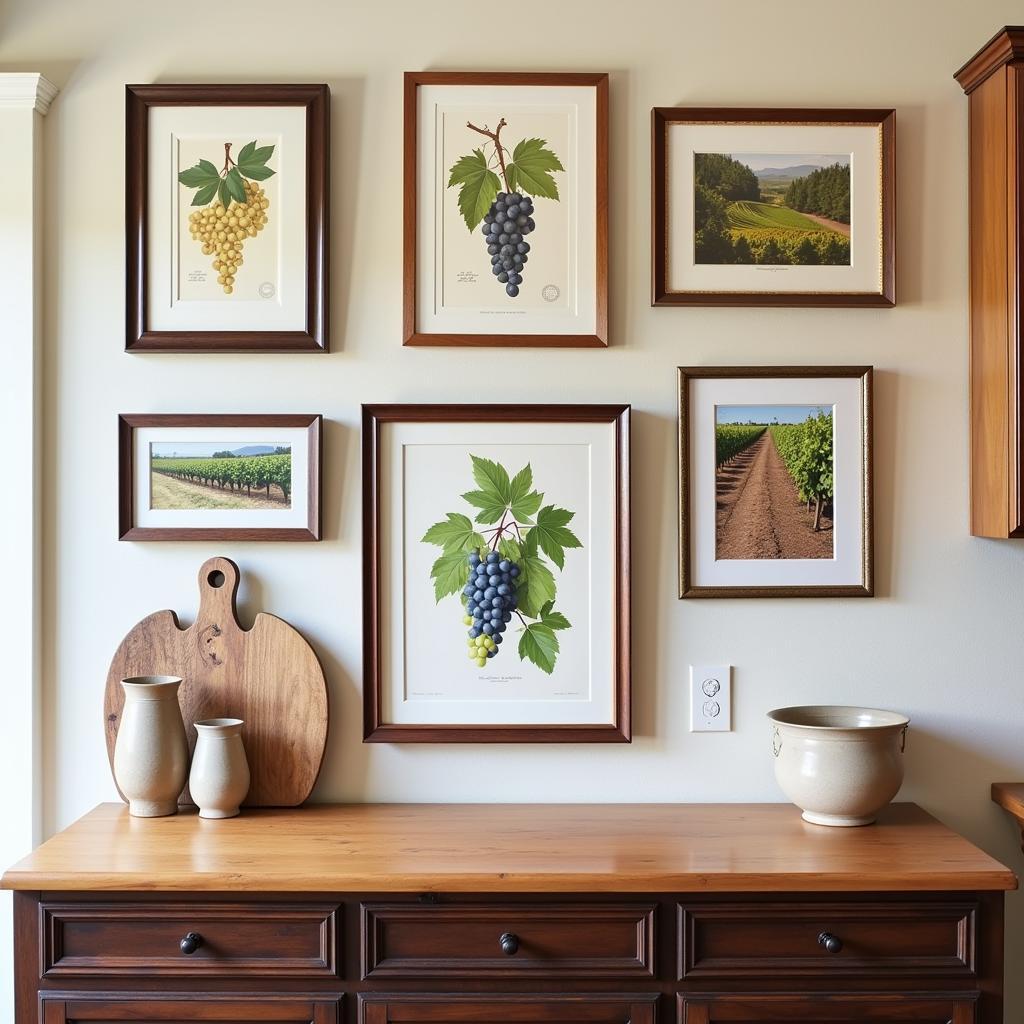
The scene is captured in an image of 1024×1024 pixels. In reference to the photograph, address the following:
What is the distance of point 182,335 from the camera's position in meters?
2.00

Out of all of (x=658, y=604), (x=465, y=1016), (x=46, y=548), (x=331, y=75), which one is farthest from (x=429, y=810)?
(x=331, y=75)

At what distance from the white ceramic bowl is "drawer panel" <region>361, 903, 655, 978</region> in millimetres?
393

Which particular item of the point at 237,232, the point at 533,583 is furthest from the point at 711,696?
the point at 237,232

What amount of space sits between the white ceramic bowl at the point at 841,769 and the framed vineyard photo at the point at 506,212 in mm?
845

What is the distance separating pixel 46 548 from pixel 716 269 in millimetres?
1435

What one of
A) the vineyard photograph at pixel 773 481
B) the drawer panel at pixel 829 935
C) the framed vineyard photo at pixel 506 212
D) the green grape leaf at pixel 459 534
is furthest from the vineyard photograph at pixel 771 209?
the drawer panel at pixel 829 935

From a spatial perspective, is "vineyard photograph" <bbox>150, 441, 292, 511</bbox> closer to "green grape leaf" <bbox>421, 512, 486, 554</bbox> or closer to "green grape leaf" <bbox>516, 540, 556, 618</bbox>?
"green grape leaf" <bbox>421, 512, 486, 554</bbox>

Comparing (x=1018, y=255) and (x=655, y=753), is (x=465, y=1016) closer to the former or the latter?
(x=655, y=753)

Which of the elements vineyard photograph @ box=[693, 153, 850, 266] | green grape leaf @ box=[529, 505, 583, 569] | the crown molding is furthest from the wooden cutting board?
vineyard photograph @ box=[693, 153, 850, 266]

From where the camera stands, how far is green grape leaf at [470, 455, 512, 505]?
2.02 metres

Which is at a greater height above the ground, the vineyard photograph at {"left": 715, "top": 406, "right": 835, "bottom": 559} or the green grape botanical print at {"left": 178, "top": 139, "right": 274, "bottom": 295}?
the green grape botanical print at {"left": 178, "top": 139, "right": 274, "bottom": 295}

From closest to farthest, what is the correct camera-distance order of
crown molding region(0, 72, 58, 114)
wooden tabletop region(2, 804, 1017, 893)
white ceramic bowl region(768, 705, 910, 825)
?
1. wooden tabletop region(2, 804, 1017, 893)
2. white ceramic bowl region(768, 705, 910, 825)
3. crown molding region(0, 72, 58, 114)

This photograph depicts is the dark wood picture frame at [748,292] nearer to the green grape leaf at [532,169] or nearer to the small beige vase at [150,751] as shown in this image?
the green grape leaf at [532,169]

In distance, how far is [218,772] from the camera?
186 centimetres
